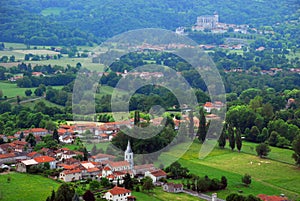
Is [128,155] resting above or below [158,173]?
above

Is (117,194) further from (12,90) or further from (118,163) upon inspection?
(12,90)

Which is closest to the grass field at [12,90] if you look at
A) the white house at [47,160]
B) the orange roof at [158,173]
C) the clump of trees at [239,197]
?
the white house at [47,160]

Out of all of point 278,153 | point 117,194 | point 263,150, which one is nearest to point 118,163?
point 117,194

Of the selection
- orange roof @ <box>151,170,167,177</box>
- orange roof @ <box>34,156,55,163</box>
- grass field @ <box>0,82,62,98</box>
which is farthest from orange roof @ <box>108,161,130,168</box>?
grass field @ <box>0,82,62,98</box>

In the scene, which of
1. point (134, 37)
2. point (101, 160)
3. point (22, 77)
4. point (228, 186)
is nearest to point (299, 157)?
point (228, 186)

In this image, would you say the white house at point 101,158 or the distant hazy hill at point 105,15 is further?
the distant hazy hill at point 105,15

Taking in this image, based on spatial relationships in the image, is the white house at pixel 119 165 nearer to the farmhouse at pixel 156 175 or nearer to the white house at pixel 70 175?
the farmhouse at pixel 156 175
